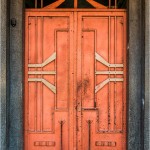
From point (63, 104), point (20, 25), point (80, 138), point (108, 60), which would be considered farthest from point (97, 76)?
point (20, 25)

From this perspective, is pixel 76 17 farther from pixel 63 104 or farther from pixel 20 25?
pixel 63 104

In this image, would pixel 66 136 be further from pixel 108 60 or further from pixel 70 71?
pixel 108 60

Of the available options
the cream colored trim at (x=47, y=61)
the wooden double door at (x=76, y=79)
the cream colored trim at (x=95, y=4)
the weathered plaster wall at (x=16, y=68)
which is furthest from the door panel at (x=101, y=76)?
the weathered plaster wall at (x=16, y=68)

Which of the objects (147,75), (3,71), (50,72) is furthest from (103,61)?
(3,71)

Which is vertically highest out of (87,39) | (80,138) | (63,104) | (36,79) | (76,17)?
(76,17)

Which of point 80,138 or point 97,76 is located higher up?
point 97,76

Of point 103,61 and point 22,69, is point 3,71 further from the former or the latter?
point 103,61

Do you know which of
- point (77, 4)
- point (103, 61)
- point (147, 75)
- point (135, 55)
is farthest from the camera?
point (77, 4)

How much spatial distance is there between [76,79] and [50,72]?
53 centimetres

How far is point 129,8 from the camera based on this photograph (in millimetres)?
6258

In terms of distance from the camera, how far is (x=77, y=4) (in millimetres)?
6547

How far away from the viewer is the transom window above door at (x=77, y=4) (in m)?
6.52

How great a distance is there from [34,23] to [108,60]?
1625 millimetres

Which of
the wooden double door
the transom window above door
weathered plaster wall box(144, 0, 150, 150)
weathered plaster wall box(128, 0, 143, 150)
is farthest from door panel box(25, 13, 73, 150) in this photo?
weathered plaster wall box(144, 0, 150, 150)
